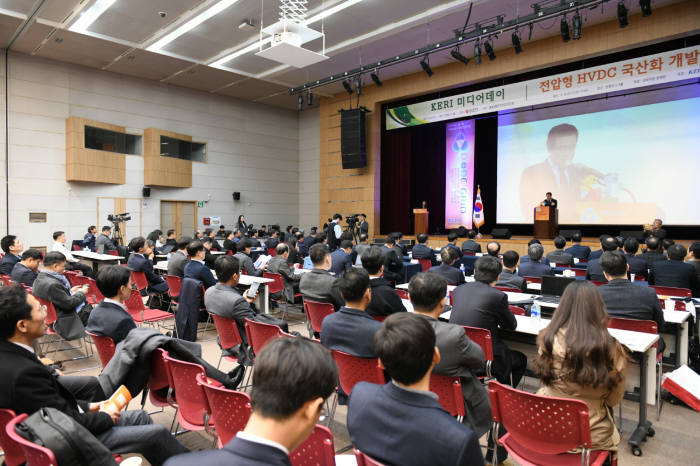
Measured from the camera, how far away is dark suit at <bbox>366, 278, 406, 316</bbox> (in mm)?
3375

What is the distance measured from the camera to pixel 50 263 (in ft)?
14.7

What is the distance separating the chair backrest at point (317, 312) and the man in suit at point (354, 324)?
3.57 feet

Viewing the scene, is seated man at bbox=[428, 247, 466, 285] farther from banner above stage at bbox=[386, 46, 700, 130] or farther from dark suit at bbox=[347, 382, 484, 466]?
banner above stage at bbox=[386, 46, 700, 130]

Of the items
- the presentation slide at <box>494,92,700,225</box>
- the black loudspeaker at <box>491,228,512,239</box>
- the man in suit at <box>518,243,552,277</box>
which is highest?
the presentation slide at <box>494,92,700,225</box>

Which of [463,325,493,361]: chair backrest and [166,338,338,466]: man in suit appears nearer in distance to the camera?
[166,338,338,466]: man in suit

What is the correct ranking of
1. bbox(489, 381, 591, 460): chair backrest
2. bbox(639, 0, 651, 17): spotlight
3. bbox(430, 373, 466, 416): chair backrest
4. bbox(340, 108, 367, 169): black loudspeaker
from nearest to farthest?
bbox(489, 381, 591, 460): chair backrest, bbox(430, 373, 466, 416): chair backrest, bbox(639, 0, 651, 17): spotlight, bbox(340, 108, 367, 169): black loudspeaker

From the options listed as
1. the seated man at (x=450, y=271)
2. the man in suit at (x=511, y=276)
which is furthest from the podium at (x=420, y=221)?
the man in suit at (x=511, y=276)

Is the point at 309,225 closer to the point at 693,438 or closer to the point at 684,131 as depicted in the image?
the point at 684,131

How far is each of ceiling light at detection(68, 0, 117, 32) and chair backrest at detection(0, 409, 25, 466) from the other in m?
9.36

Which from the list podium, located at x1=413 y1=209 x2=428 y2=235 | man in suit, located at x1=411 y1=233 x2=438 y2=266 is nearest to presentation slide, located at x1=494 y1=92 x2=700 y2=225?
podium, located at x1=413 y1=209 x2=428 y2=235

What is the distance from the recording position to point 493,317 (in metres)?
2.97

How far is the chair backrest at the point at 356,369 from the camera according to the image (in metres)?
2.61

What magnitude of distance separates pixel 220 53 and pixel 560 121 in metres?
8.94

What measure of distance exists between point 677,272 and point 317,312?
3881mm
